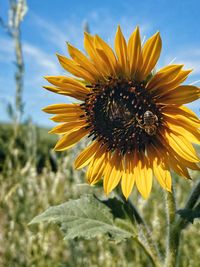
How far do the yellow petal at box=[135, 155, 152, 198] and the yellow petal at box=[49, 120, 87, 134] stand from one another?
0.31 meters

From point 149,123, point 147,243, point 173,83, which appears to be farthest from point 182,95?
point 147,243

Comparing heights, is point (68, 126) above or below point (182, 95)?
below

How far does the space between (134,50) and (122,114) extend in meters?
0.37

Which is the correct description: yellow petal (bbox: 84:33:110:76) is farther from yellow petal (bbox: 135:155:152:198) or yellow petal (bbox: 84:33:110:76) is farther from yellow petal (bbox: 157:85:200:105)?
yellow petal (bbox: 135:155:152:198)

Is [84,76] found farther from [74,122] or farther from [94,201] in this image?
[94,201]

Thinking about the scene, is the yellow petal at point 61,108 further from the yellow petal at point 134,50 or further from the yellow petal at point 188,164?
the yellow petal at point 188,164

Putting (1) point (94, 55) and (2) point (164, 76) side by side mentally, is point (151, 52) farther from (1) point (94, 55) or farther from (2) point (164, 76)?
(1) point (94, 55)

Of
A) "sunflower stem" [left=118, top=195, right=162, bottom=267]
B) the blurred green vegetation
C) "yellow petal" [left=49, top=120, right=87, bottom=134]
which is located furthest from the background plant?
"yellow petal" [left=49, top=120, right=87, bottom=134]

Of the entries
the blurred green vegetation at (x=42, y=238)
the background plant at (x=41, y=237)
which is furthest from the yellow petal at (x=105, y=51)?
the background plant at (x=41, y=237)

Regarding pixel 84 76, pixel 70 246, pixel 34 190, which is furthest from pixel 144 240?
pixel 34 190

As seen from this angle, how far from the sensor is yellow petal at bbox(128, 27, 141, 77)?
187 cm

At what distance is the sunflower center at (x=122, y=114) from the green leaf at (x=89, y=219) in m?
0.33

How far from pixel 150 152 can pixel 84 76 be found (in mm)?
460

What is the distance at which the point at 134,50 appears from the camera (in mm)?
1946
